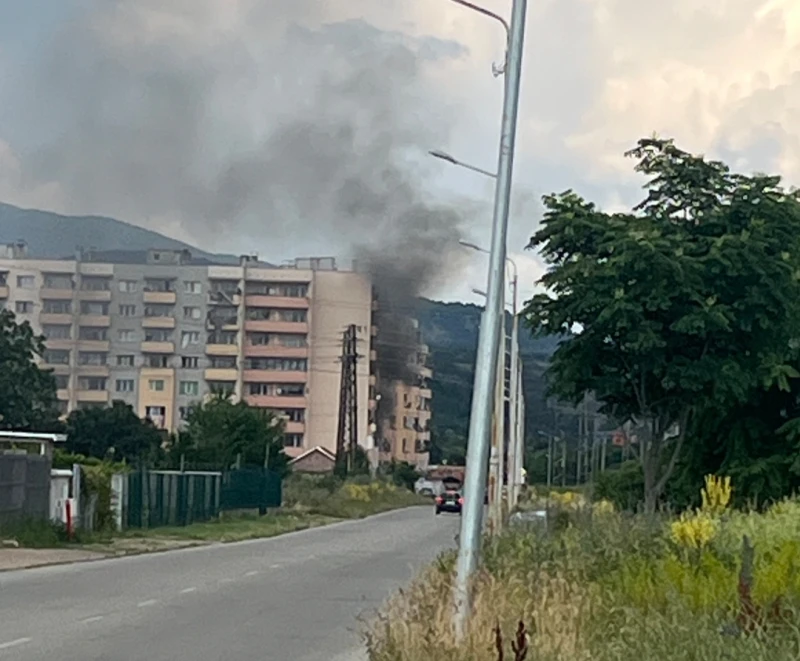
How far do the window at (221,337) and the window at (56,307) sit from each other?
17.8 metres

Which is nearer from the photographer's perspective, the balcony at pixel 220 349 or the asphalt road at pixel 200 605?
the asphalt road at pixel 200 605

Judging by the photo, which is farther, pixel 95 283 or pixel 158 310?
pixel 158 310

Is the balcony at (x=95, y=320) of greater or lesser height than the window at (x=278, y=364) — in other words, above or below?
above

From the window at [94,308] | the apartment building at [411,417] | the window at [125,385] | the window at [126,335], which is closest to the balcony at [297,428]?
the apartment building at [411,417]

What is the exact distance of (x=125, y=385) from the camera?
112 metres

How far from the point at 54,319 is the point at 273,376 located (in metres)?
21.9

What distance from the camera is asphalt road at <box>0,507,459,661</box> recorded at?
16.4 metres

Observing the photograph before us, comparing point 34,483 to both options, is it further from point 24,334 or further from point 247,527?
point 24,334

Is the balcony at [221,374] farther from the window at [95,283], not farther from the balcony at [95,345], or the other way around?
the window at [95,283]

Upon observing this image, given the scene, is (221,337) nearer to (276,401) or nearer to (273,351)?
(273,351)

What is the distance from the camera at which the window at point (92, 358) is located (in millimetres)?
104375

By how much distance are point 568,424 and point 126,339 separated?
103 ft

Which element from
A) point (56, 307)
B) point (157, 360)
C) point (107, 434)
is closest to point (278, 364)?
point (157, 360)

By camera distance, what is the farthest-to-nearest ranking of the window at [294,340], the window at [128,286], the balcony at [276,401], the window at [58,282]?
1. the balcony at [276,401]
2. the window at [294,340]
3. the window at [128,286]
4. the window at [58,282]
